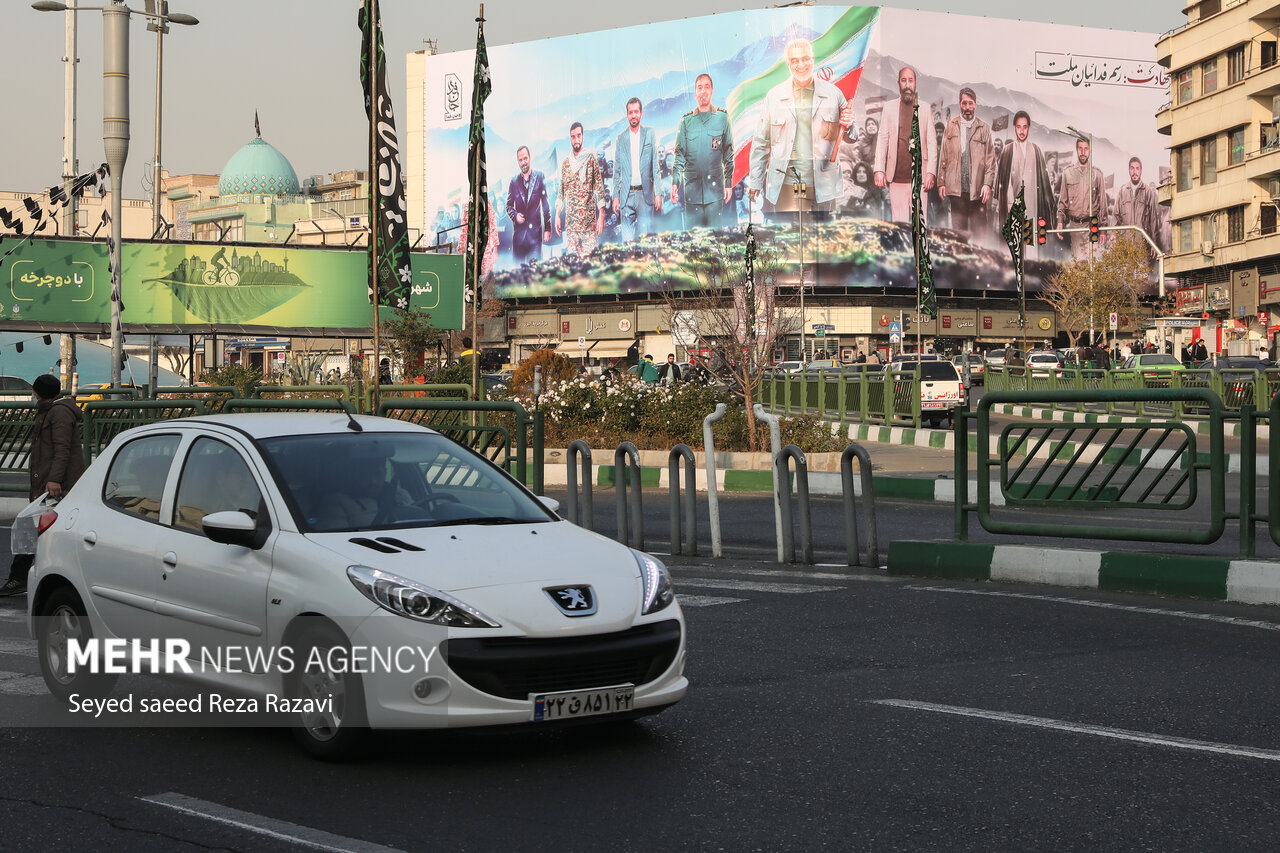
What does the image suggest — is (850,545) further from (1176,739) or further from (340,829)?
(340,829)

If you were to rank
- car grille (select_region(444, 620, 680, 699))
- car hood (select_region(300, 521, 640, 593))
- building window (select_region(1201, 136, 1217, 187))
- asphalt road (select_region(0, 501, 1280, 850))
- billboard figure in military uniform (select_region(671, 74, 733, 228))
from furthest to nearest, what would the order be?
billboard figure in military uniform (select_region(671, 74, 733, 228)) < building window (select_region(1201, 136, 1217, 187)) < car hood (select_region(300, 521, 640, 593)) < car grille (select_region(444, 620, 680, 699)) < asphalt road (select_region(0, 501, 1280, 850))

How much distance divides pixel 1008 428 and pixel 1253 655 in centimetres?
349

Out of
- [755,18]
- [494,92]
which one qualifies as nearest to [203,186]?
[494,92]

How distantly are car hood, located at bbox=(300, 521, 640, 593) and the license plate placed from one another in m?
0.44

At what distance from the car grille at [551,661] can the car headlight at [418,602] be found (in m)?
0.08

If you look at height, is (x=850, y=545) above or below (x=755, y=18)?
below

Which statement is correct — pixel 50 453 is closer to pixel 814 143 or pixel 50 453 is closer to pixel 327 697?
pixel 327 697

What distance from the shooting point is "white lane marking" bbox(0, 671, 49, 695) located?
7.64 m

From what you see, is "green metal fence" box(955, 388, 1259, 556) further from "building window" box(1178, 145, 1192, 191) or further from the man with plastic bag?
"building window" box(1178, 145, 1192, 191)

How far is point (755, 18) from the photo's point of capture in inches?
3765

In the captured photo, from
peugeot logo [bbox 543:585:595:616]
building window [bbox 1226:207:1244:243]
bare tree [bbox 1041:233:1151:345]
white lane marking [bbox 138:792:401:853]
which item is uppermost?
building window [bbox 1226:207:1244:243]

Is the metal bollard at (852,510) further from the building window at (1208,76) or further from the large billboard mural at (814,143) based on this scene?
the large billboard mural at (814,143)

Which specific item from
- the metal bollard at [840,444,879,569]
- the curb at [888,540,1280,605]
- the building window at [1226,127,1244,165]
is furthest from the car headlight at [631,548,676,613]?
the building window at [1226,127,1244,165]

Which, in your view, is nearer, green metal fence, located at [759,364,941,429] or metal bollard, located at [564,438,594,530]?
metal bollard, located at [564,438,594,530]
